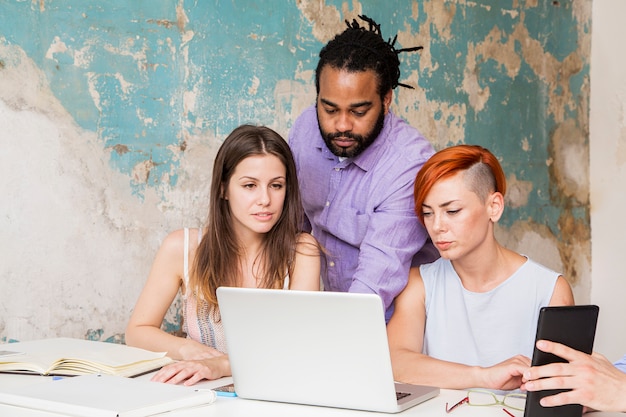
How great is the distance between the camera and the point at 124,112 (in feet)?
11.0

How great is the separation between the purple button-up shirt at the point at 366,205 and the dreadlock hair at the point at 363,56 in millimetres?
153

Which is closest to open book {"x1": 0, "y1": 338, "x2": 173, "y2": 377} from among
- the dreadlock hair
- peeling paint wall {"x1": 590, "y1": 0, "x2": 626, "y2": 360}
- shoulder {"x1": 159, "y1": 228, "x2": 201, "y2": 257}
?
shoulder {"x1": 159, "y1": 228, "x2": 201, "y2": 257}

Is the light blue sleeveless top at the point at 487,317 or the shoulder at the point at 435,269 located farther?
the shoulder at the point at 435,269

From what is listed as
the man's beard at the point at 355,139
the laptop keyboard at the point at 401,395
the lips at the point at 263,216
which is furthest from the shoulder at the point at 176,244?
the laptop keyboard at the point at 401,395

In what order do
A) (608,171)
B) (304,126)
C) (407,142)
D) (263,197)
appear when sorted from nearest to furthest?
(263,197) → (407,142) → (304,126) → (608,171)

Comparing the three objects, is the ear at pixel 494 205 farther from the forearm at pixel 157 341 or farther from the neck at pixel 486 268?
the forearm at pixel 157 341

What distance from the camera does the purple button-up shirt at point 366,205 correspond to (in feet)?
8.84

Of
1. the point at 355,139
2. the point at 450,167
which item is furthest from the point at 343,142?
the point at 450,167

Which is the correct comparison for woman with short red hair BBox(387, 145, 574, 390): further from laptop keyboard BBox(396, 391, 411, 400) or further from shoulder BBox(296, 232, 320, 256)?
laptop keyboard BBox(396, 391, 411, 400)

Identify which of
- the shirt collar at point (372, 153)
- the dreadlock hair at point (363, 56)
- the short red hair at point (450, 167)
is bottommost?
the short red hair at point (450, 167)

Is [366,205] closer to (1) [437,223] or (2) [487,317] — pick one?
(1) [437,223]

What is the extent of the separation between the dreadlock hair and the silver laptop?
46.8 inches

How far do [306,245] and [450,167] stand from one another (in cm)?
55

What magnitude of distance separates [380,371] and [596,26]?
13.0 feet
